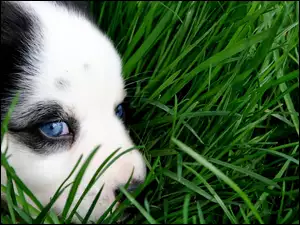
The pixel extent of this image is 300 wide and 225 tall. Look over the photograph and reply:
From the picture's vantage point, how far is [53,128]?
6.23ft

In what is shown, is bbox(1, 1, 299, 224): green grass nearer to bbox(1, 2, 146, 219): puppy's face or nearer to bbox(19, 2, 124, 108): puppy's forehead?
bbox(1, 2, 146, 219): puppy's face

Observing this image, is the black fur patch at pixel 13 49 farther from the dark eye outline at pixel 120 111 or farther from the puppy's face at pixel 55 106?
the dark eye outline at pixel 120 111

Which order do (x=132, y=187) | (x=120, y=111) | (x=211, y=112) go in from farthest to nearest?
(x=120, y=111)
(x=211, y=112)
(x=132, y=187)

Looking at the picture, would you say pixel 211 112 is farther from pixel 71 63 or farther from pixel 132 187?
pixel 71 63

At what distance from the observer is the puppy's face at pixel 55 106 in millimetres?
1832

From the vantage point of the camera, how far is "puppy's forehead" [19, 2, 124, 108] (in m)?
1.86

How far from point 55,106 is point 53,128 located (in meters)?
0.10

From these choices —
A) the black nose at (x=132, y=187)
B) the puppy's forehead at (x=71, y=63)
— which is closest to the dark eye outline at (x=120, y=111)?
the puppy's forehead at (x=71, y=63)

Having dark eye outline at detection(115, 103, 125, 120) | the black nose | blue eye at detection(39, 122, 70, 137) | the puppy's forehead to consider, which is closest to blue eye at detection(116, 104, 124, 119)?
dark eye outline at detection(115, 103, 125, 120)

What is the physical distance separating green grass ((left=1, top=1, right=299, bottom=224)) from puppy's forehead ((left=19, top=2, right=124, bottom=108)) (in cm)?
27

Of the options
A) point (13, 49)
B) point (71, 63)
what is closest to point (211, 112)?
point (71, 63)

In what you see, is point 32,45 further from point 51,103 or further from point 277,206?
point 277,206

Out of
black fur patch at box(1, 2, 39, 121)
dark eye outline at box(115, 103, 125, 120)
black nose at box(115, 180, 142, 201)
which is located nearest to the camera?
black nose at box(115, 180, 142, 201)

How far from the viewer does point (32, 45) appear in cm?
191
